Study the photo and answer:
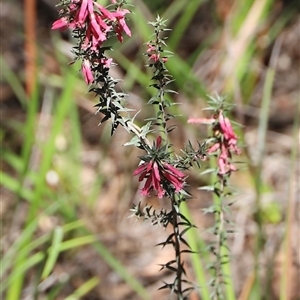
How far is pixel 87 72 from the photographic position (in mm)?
618

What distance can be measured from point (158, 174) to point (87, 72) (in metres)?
0.14

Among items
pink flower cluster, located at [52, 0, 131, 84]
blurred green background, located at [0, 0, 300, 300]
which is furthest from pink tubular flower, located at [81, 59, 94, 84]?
blurred green background, located at [0, 0, 300, 300]

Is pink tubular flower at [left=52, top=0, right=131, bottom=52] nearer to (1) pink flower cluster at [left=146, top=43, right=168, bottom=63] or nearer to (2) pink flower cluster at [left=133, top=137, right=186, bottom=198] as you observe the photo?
(1) pink flower cluster at [left=146, top=43, right=168, bottom=63]

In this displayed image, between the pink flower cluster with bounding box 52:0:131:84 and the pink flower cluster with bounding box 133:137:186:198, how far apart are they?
0.12 meters

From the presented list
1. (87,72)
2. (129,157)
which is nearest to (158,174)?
(87,72)

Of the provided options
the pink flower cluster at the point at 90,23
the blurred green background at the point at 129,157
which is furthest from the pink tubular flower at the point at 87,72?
the blurred green background at the point at 129,157

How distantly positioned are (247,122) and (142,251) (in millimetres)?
770

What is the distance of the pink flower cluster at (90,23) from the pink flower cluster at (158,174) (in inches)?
4.7

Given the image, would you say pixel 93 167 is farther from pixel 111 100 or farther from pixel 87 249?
pixel 111 100

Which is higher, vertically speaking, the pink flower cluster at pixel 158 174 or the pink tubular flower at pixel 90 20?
the pink tubular flower at pixel 90 20

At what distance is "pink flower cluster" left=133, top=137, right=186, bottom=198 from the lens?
2.13ft

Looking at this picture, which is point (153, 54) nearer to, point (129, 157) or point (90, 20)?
point (90, 20)

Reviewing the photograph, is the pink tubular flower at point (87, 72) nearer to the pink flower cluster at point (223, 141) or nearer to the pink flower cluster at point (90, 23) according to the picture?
the pink flower cluster at point (90, 23)

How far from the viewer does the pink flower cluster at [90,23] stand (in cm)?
60
